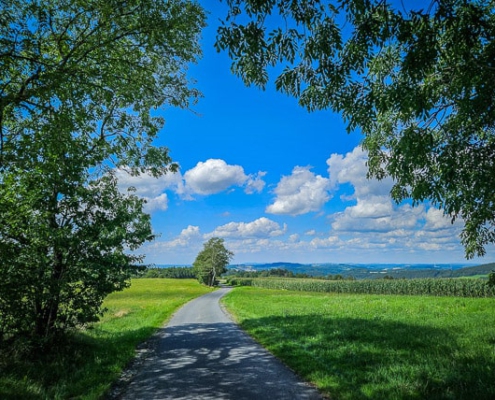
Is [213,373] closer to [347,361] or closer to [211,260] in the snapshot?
[347,361]

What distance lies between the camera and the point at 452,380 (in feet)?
21.9

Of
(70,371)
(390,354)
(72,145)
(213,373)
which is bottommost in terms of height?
(70,371)

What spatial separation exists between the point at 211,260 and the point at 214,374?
89.4 metres

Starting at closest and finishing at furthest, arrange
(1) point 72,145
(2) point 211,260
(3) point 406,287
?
1. (1) point 72,145
2. (3) point 406,287
3. (2) point 211,260

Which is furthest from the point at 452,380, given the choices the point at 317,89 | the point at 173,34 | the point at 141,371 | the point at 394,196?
the point at 173,34

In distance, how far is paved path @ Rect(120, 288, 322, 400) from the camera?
673cm

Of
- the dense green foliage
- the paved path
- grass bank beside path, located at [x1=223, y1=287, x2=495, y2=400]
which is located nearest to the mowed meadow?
grass bank beside path, located at [x1=223, y1=287, x2=495, y2=400]

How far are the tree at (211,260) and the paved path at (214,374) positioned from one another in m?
83.8

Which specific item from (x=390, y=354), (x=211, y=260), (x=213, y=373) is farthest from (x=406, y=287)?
(x=213, y=373)

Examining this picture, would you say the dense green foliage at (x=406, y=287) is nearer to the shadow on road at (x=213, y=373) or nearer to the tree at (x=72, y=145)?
the shadow on road at (x=213, y=373)

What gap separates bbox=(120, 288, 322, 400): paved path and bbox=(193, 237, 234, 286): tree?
8382 cm

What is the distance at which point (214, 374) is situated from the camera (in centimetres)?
814

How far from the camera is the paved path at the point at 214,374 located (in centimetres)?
673

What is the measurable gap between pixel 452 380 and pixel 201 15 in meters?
11.1
